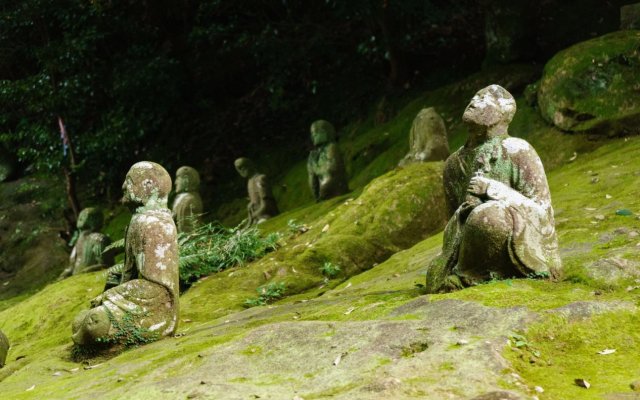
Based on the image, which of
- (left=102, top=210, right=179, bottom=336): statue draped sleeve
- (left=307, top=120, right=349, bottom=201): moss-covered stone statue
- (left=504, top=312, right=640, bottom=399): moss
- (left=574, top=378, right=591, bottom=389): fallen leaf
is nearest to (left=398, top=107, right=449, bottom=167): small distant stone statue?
(left=307, top=120, right=349, bottom=201): moss-covered stone statue

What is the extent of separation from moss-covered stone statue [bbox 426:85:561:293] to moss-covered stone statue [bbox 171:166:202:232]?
7.98 meters

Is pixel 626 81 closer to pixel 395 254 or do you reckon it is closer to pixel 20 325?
pixel 395 254

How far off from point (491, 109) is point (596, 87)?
7859 millimetres

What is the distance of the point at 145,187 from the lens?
832cm

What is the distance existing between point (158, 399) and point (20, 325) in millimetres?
7495

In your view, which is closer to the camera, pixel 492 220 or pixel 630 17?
pixel 492 220

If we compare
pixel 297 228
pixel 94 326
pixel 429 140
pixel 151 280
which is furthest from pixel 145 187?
pixel 429 140

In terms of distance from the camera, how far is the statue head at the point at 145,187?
8.30 meters

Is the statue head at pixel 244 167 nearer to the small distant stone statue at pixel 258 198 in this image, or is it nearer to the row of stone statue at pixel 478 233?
the small distant stone statue at pixel 258 198

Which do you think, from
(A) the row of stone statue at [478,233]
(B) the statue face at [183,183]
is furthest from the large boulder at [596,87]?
(A) the row of stone statue at [478,233]

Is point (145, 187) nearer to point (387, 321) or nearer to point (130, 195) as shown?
point (130, 195)

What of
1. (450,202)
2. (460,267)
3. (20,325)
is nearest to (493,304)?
(460,267)

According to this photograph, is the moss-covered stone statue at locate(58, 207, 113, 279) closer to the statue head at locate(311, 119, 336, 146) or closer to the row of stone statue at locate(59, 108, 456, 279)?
the row of stone statue at locate(59, 108, 456, 279)

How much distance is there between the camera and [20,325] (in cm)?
1195
